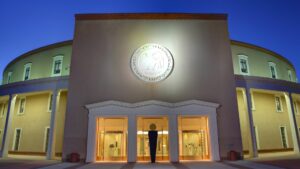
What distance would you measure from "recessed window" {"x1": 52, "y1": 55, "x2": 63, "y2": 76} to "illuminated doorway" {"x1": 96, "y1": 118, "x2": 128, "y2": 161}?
10162 millimetres

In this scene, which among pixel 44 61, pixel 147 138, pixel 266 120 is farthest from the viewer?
pixel 44 61

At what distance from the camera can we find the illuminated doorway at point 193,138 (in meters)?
16.8

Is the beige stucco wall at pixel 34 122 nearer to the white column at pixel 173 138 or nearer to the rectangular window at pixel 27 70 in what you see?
the rectangular window at pixel 27 70

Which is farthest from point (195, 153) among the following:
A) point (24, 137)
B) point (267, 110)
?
point (24, 137)

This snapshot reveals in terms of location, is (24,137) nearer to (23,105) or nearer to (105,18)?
(23,105)

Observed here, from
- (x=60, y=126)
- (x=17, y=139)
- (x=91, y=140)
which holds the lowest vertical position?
(x=91, y=140)

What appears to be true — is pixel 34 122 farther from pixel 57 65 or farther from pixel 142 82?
pixel 142 82

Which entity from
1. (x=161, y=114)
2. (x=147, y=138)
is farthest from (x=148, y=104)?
(x=147, y=138)

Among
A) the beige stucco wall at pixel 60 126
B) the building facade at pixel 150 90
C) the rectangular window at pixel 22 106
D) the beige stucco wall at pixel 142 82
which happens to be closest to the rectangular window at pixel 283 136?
the building facade at pixel 150 90

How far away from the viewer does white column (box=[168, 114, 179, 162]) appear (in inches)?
639

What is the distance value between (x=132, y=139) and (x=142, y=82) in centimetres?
463

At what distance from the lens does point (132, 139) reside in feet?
53.8

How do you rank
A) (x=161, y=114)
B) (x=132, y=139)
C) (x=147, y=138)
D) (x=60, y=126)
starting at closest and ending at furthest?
(x=132, y=139), (x=147, y=138), (x=161, y=114), (x=60, y=126)

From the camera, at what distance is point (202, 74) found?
1841 centimetres
